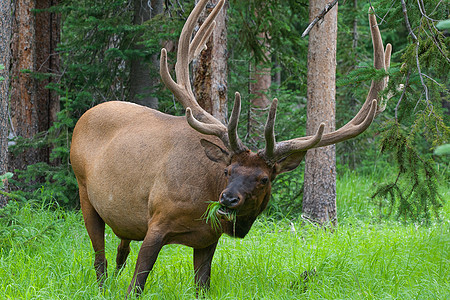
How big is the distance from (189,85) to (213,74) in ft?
4.74

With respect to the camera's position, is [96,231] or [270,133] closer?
[270,133]

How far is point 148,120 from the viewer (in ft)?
18.0

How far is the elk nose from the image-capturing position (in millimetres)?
4281

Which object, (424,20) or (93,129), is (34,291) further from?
(424,20)

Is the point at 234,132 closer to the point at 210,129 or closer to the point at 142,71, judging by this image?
the point at 210,129

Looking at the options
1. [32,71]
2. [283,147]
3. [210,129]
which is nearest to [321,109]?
[283,147]

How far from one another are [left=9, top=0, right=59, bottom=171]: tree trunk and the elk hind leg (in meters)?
3.86

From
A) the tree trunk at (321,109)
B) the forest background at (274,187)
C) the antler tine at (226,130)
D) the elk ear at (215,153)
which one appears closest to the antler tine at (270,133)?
the antler tine at (226,130)

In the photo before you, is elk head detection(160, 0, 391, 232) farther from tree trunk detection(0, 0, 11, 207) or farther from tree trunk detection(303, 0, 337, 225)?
tree trunk detection(0, 0, 11, 207)

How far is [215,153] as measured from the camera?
15.9 ft

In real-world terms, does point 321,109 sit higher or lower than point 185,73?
lower

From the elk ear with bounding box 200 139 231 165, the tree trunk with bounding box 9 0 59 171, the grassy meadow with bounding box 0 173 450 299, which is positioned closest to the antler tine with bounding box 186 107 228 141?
the elk ear with bounding box 200 139 231 165

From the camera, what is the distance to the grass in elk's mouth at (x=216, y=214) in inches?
174

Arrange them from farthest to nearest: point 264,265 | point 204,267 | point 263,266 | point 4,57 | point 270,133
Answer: point 4,57 < point 264,265 < point 263,266 < point 204,267 < point 270,133
